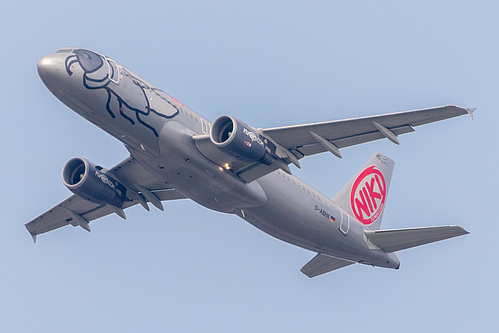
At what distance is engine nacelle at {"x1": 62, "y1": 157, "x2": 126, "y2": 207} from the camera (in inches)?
1499

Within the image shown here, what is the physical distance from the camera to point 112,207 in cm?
4000

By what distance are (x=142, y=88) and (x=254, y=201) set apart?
7.46 meters

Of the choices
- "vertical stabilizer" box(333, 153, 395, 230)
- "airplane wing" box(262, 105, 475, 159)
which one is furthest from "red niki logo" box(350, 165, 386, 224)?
"airplane wing" box(262, 105, 475, 159)

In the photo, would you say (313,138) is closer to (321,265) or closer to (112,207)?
(321,265)

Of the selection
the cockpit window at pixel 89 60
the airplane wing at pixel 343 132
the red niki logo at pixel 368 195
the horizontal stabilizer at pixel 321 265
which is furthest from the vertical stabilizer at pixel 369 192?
the cockpit window at pixel 89 60

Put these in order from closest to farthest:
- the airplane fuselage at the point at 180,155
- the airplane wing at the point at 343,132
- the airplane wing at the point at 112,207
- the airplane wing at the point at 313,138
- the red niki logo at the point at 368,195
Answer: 1. the airplane fuselage at the point at 180,155
2. the airplane wing at the point at 343,132
3. the airplane wing at the point at 313,138
4. the airplane wing at the point at 112,207
5. the red niki logo at the point at 368,195

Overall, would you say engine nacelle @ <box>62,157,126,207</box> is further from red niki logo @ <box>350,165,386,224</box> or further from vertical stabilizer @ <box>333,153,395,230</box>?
red niki logo @ <box>350,165,386,224</box>

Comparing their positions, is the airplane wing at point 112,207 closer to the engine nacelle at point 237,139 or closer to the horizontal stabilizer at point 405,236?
the engine nacelle at point 237,139

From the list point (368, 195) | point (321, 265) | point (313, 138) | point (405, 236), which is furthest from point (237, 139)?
point (368, 195)

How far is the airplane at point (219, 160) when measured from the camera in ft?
107

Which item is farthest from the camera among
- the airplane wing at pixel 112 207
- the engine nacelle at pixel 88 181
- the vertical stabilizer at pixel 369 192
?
the vertical stabilizer at pixel 369 192

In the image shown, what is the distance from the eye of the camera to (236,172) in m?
35.4

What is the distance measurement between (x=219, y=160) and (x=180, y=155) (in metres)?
1.76

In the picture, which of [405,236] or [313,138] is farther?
[405,236]
